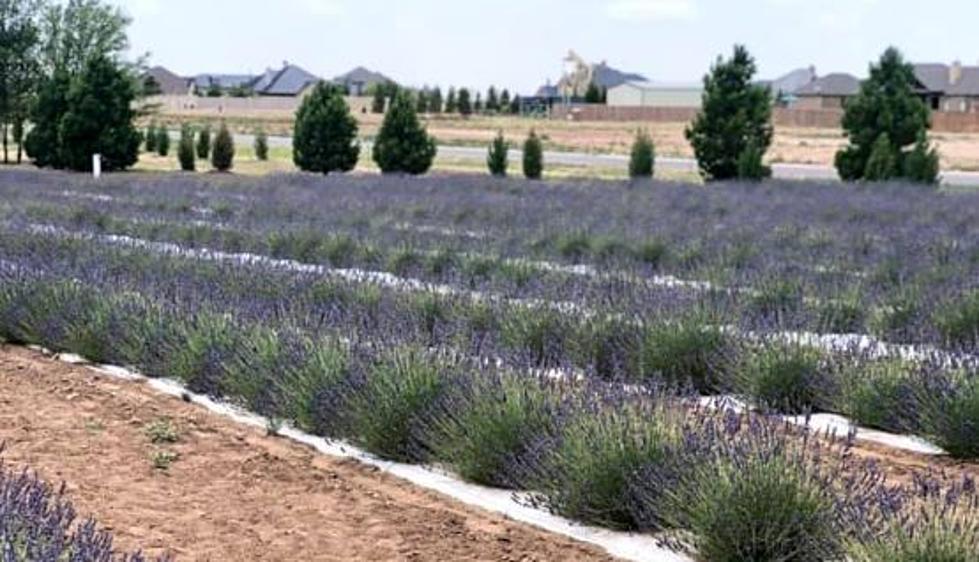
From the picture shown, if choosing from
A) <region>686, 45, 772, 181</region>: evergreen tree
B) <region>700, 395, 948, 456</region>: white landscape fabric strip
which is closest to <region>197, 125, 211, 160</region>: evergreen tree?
<region>686, 45, 772, 181</region>: evergreen tree

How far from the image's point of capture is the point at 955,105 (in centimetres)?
8756

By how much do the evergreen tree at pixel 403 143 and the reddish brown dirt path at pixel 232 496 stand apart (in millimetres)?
23592

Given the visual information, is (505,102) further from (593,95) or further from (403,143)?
(403,143)

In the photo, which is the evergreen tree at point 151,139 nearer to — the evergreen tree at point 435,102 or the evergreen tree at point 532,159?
the evergreen tree at point 532,159

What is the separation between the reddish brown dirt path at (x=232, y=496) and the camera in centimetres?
429

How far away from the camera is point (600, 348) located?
706 centimetres

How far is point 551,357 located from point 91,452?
2431 millimetres

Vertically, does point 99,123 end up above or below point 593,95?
below

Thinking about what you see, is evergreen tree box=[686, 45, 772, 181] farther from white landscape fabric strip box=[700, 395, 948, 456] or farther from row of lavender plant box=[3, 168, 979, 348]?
white landscape fabric strip box=[700, 395, 948, 456]

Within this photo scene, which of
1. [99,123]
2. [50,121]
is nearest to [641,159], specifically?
[99,123]

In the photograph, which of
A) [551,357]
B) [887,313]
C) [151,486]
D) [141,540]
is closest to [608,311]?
[551,357]

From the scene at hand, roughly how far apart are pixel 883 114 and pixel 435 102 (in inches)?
2690

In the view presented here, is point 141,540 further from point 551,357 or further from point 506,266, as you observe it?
point 506,266

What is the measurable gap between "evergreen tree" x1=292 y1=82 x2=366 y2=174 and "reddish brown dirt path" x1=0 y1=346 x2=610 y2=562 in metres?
24.2
